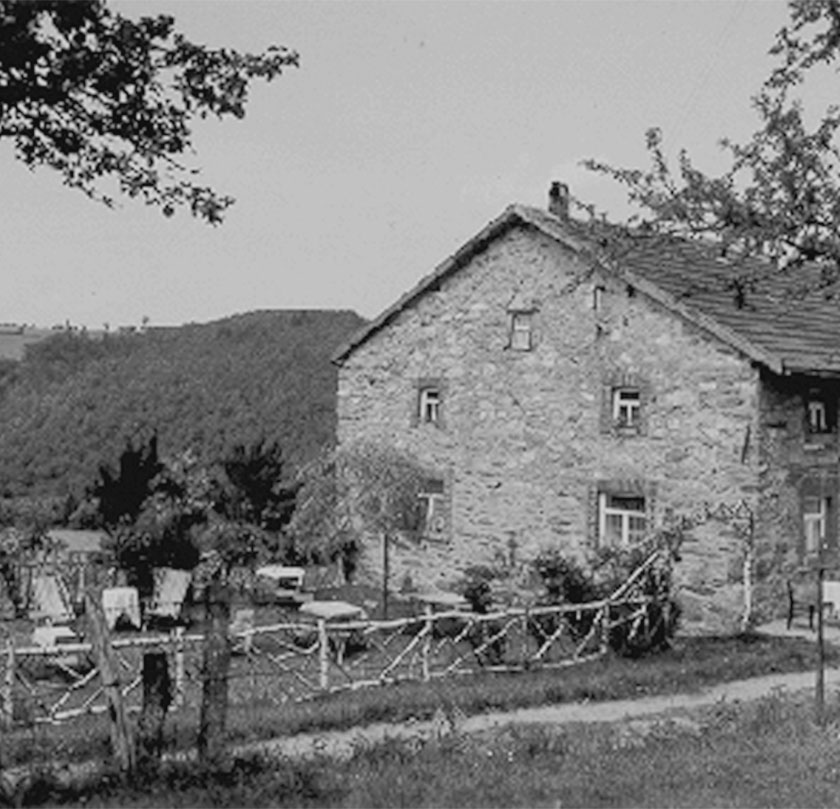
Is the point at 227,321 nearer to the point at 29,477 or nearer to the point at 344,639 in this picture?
the point at 29,477

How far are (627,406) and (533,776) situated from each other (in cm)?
1379

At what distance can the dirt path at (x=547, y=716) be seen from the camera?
1251 cm

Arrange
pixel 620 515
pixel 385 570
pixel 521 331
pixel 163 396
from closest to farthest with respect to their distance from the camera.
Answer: pixel 620 515
pixel 385 570
pixel 521 331
pixel 163 396

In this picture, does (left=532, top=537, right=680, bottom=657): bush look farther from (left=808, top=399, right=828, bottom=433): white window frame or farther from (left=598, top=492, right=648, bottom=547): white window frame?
(left=808, top=399, right=828, bottom=433): white window frame

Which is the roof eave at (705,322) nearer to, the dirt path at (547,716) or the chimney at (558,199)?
the chimney at (558,199)

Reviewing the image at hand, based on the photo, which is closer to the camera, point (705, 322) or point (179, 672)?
point (179, 672)

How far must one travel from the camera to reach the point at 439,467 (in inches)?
1041

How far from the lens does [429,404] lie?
26844 mm

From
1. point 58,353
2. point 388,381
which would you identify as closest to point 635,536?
point 388,381

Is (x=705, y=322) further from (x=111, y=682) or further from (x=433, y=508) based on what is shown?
(x=111, y=682)

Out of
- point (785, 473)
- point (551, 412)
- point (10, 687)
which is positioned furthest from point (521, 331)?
point (10, 687)

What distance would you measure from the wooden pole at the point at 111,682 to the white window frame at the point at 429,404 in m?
16.1

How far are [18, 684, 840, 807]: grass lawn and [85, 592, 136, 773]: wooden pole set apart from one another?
0.28 m

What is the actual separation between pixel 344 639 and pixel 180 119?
372 inches
